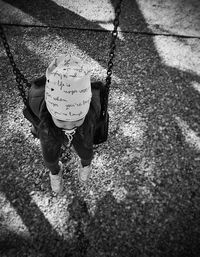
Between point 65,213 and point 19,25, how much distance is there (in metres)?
2.89

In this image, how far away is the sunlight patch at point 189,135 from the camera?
2.56 metres

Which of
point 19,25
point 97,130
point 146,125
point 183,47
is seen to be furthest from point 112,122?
point 19,25

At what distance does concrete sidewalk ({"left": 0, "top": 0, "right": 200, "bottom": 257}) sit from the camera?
6.51ft

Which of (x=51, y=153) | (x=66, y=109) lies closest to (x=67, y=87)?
(x=66, y=109)

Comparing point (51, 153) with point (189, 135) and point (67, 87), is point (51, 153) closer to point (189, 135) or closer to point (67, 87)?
point (67, 87)

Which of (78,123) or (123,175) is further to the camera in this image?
(123,175)

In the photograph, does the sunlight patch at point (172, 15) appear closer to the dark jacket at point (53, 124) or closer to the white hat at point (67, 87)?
the dark jacket at point (53, 124)

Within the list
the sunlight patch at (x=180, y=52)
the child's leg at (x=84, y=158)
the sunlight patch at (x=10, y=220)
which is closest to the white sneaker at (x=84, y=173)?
the child's leg at (x=84, y=158)

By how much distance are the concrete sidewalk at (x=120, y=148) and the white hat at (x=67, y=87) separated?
106 cm

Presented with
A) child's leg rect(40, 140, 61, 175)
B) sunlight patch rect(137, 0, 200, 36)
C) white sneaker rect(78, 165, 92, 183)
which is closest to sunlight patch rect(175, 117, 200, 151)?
white sneaker rect(78, 165, 92, 183)

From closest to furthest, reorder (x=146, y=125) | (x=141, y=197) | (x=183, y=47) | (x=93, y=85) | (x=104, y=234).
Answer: (x=93, y=85)
(x=104, y=234)
(x=141, y=197)
(x=146, y=125)
(x=183, y=47)

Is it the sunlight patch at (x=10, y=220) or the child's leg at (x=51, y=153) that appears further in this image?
the sunlight patch at (x=10, y=220)

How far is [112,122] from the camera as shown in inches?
105

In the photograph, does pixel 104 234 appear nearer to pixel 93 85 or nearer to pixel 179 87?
pixel 93 85
